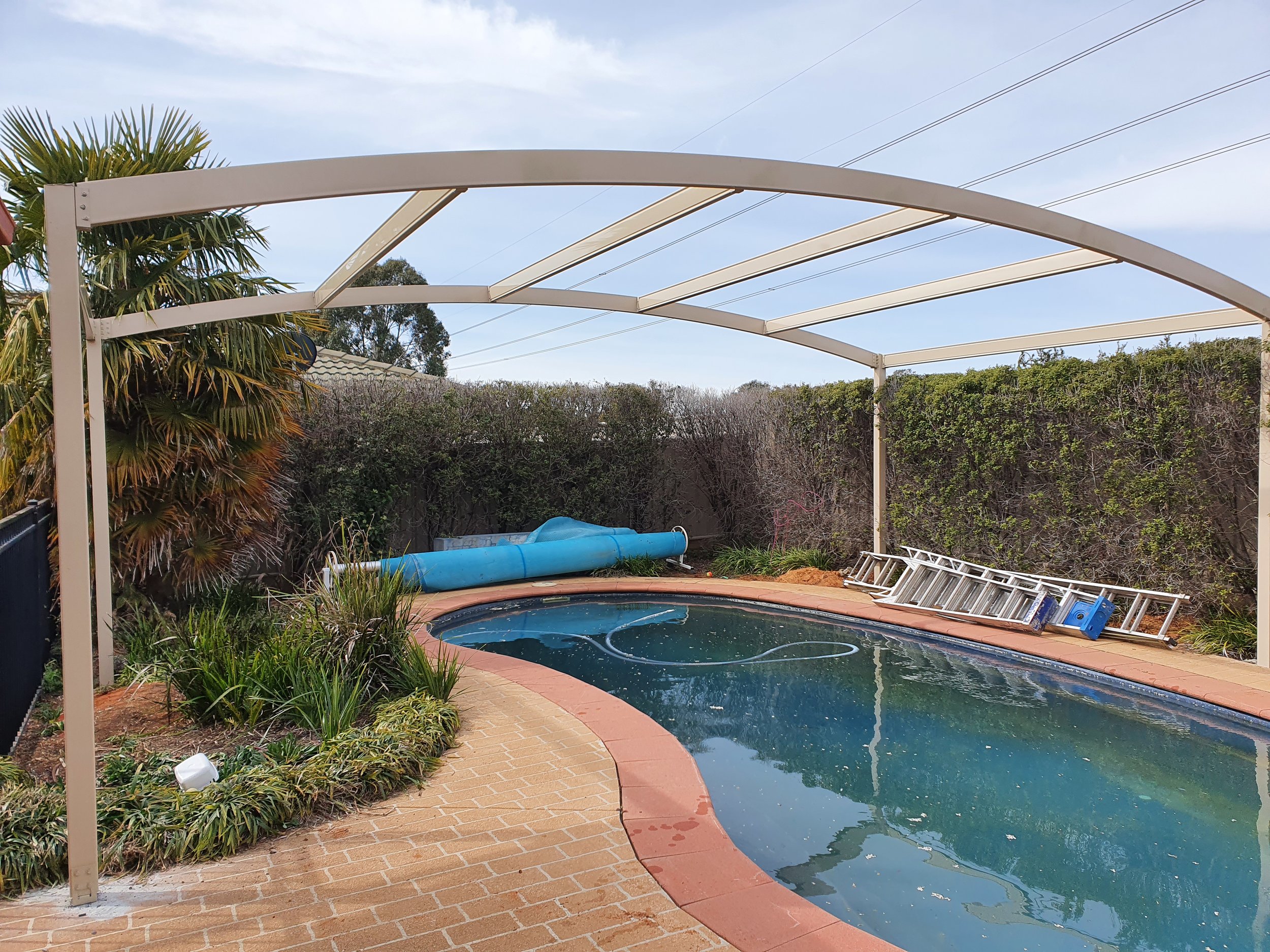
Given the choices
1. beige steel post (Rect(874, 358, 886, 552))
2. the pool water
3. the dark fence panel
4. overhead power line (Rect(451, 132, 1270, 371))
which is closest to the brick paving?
the pool water

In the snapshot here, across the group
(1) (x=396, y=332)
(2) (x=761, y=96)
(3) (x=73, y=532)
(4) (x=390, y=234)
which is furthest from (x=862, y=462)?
(1) (x=396, y=332)

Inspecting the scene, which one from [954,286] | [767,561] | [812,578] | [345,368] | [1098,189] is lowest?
[812,578]

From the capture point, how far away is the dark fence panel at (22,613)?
4461 millimetres

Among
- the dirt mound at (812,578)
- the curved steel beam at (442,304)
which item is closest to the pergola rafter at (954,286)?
the curved steel beam at (442,304)

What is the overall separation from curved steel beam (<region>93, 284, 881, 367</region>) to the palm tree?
418mm

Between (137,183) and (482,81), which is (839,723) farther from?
(482,81)

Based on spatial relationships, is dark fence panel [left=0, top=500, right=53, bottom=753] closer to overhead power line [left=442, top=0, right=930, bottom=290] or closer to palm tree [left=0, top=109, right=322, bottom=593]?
palm tree [left=0, top=109, right=322, bottom=593]

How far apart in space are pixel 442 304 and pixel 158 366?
2.44m

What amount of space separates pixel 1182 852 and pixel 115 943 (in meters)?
4.53

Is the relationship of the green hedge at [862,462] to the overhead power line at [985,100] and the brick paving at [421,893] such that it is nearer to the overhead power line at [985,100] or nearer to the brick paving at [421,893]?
the overhead power line at [985,100]

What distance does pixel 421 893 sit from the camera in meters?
3.10

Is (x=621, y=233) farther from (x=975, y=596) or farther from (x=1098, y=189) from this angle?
(x=975, y=596)

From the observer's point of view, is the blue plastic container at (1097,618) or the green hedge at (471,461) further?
the green hedge at (471,461)

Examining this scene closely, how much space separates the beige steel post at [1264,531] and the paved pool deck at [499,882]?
16.6 ft
